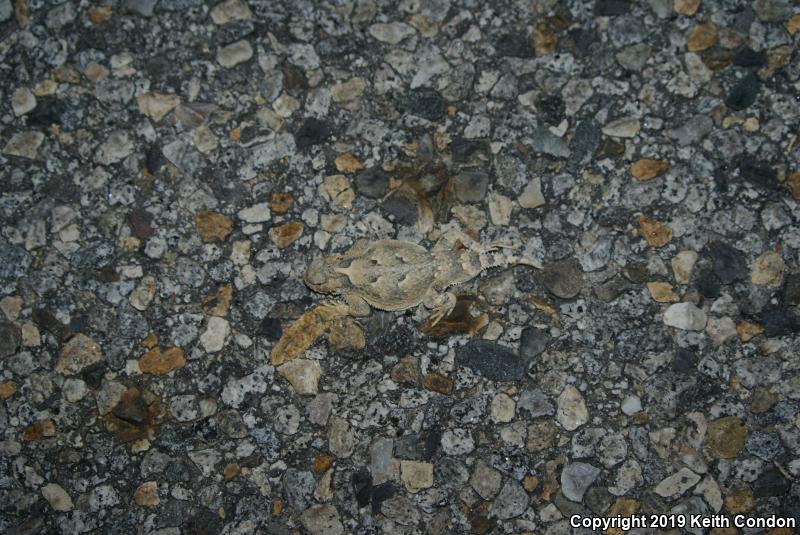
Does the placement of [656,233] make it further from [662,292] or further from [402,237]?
[402,237]

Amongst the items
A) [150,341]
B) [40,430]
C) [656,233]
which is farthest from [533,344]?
[40,430]

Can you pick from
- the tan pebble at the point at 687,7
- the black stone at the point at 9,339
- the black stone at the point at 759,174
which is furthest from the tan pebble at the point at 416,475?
the tan pebble at the point at 687,7

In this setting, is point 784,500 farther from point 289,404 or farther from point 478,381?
point 289,404

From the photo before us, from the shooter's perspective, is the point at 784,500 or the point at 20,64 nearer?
the point at 784,500

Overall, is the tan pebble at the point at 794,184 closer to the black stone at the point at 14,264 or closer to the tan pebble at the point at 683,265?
the tan pebble at the point at 683,265

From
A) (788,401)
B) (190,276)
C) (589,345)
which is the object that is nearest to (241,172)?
(190,276)

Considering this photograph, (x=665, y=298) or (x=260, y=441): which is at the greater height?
(x=665, y=298)
